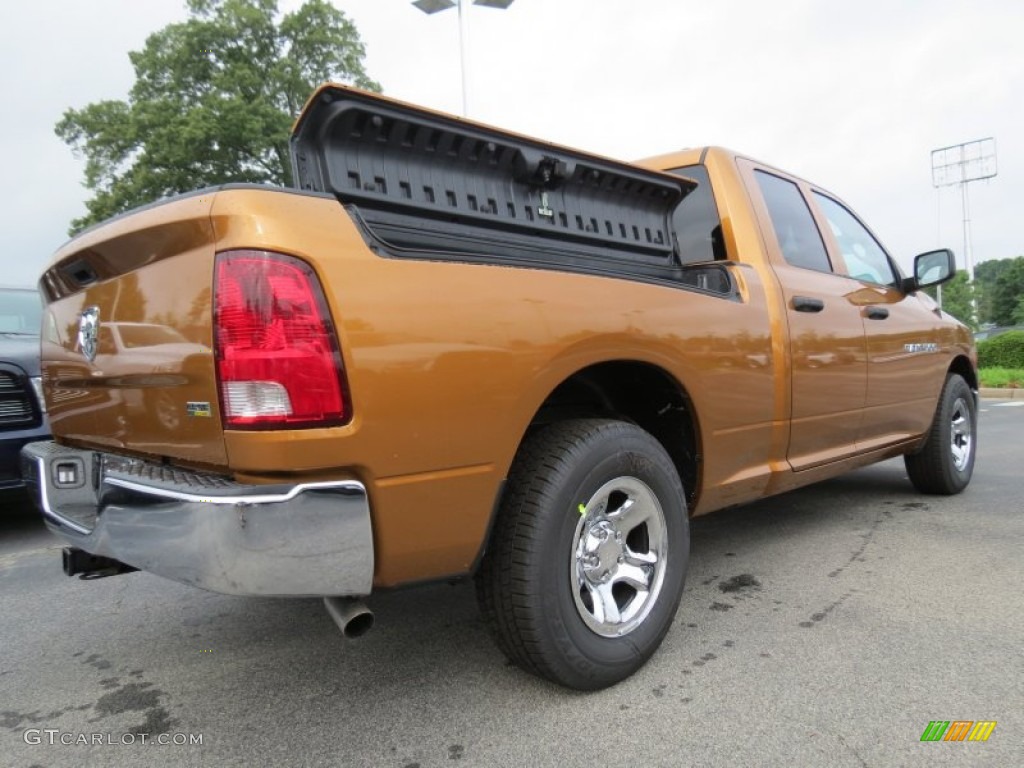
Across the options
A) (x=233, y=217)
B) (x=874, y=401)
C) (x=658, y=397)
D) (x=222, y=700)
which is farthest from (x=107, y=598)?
(x=874, y=401)

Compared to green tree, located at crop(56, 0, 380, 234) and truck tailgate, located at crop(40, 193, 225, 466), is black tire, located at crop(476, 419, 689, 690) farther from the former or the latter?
green tree, located at crop(56, 0, 380, 234)

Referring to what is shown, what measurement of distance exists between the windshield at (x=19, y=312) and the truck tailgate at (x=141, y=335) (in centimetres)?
317

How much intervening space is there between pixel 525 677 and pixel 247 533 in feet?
3.75

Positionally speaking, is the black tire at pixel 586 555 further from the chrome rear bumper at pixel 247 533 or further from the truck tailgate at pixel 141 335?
the truck tailgate at pixel 141 335

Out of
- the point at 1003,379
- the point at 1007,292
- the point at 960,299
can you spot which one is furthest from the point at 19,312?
the point at 1007,292

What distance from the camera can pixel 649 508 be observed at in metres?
2.32

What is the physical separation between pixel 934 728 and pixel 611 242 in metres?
1.90

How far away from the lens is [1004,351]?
18.9 meters

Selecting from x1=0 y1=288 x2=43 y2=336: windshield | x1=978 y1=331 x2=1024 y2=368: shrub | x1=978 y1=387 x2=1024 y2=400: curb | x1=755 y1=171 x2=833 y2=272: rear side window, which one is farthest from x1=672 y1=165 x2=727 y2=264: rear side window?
x1=978 y1=331 x2=1024 y2=368: shrub

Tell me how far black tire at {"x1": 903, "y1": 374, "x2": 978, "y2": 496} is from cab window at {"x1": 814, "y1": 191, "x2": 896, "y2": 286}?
966mm

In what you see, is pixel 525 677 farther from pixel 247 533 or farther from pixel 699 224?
pixel 699 224

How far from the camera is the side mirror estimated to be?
4.20 m

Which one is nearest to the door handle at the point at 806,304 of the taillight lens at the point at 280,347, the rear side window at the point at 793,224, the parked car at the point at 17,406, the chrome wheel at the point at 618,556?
the rear side window at the point at 793,224

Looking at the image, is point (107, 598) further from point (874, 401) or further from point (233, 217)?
point (874, 401)
